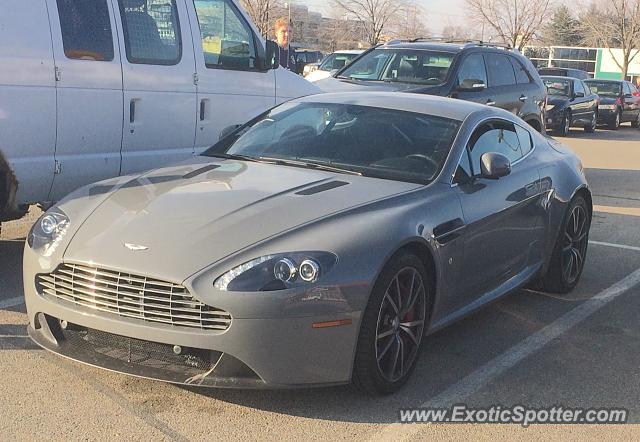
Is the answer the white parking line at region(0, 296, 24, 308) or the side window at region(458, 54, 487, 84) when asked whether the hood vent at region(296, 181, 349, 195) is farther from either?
the side window at region(458, 54, 487, 84)

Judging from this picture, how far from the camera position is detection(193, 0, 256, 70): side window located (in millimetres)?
7395

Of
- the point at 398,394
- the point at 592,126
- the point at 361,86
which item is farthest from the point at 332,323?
the point at 592,126

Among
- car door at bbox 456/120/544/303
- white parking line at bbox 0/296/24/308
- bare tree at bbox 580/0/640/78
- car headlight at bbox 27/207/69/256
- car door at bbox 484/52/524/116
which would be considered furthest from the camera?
bare tree at bbox 580/0/640/78

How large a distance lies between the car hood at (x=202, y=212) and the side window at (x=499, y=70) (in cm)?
755

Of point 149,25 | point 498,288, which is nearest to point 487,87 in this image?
point 149,25

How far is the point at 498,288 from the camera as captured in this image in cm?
524

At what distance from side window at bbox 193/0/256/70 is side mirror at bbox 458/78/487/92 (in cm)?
393

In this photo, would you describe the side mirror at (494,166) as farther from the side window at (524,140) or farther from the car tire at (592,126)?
the car tire at (592,126)

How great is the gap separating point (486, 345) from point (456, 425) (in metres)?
1.19

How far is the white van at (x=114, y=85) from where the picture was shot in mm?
5715

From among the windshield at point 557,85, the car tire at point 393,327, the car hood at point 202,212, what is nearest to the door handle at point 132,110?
the car hood at point 202,212

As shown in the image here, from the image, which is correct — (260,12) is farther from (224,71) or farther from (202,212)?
(202,212)

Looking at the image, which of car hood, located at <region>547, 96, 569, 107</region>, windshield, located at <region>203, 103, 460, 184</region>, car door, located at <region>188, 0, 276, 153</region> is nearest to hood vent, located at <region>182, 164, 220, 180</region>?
windshield, located at <region>203, 103, 460, 184</region>

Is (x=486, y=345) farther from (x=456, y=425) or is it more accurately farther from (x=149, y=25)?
(x=149, y=25)
